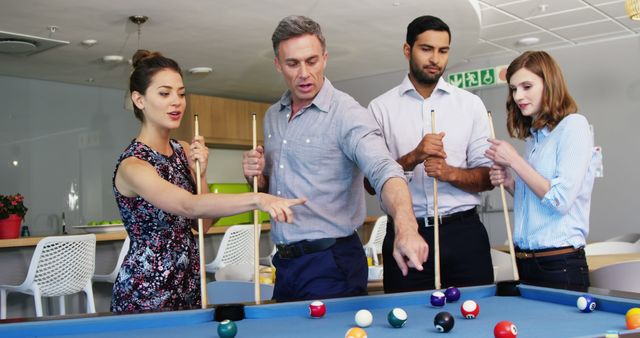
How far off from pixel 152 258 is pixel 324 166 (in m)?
0.62

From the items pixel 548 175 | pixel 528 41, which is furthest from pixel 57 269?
pixel 528 41

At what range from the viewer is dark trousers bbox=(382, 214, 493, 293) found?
2.54 metres

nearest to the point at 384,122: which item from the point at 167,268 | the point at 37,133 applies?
the point at 167,268

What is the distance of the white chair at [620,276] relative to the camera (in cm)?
292

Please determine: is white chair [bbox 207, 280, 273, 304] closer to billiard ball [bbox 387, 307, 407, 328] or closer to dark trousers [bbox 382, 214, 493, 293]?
dark trousers [bbox 382, 214, 493, 293]

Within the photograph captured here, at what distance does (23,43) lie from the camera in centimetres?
599

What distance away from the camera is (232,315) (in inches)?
72.2

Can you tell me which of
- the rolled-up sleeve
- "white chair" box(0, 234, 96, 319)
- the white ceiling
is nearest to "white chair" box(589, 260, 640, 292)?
the rolled-up sleeve

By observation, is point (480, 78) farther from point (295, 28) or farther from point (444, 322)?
point (444, 322)

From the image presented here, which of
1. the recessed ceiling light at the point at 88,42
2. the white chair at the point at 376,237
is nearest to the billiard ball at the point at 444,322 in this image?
the white chair at the point at 376,237

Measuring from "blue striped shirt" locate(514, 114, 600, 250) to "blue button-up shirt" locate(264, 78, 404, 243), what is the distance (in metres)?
0.61

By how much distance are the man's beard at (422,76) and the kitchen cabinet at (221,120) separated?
575 cm

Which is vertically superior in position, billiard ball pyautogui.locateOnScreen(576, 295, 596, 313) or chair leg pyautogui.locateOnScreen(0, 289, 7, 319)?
billiard ball pyautogui.locateOnScreen(576, 295, 596, 313)

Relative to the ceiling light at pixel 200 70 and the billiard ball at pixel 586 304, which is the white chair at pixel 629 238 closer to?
the ceiling light at pixel 200 70
